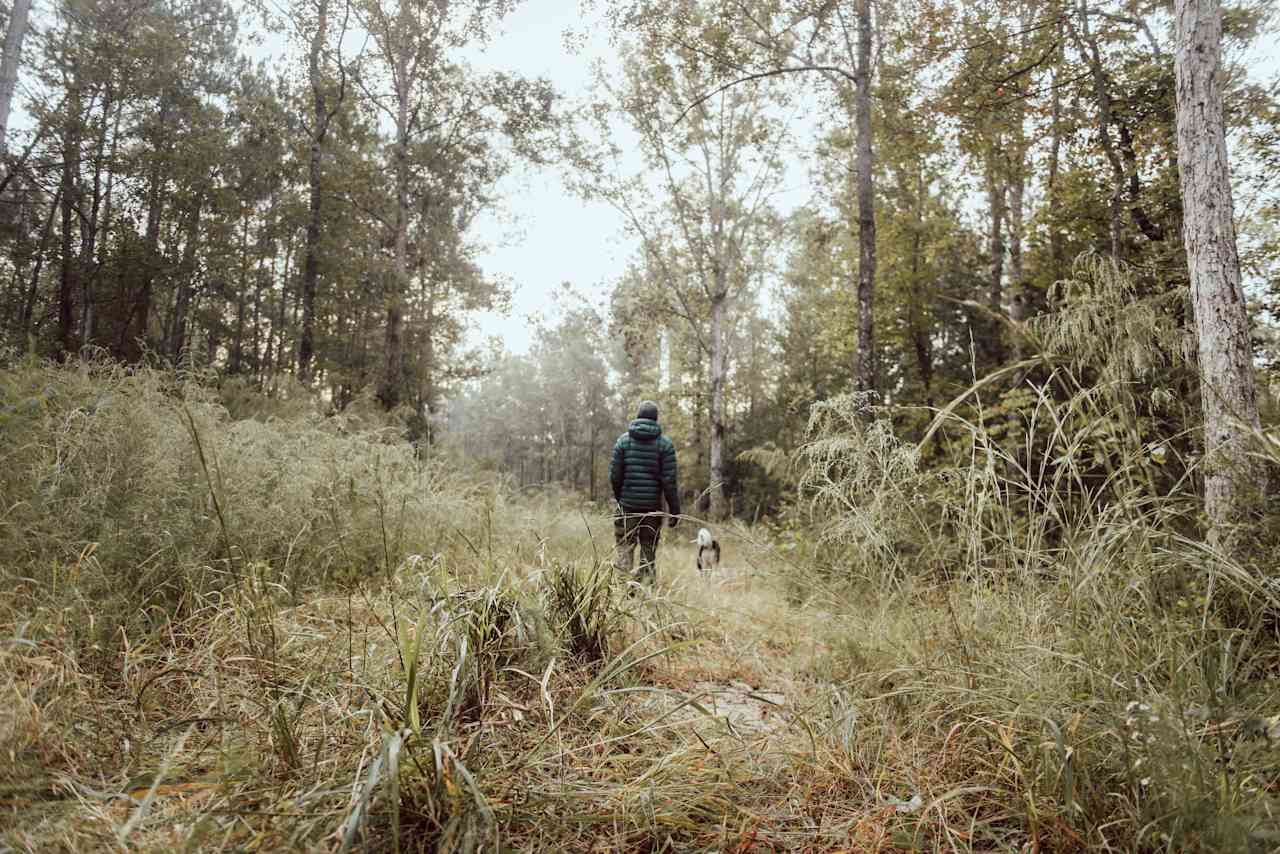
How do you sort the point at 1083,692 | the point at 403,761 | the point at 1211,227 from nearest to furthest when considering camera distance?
the point at 403,761 → the point at 1083,692 → the point at 1211,227

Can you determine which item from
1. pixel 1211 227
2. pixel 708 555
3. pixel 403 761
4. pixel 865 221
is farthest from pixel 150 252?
pixel 1211 227

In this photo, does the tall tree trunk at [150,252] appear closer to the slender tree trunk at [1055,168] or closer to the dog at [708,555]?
the dog at [708,555]

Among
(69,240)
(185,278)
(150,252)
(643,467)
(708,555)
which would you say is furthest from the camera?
(185,278)

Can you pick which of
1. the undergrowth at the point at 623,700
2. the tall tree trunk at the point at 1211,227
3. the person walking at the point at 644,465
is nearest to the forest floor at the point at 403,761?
the undergrowth at the point at 623,700

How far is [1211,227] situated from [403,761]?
512 cm

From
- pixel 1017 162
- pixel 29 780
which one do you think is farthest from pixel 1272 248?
pixel 29 780

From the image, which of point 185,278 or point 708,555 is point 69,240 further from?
point 708,555

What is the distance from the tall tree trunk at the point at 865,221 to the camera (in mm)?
7820

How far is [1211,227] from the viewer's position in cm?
364

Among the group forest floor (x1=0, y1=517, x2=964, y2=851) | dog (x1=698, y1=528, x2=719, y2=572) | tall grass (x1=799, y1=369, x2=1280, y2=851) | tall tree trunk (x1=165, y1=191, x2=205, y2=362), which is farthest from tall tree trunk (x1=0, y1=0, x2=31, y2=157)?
tall grass (x1=799, y1=369, x2=1280, y2=851)

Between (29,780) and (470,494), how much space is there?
5.75 metres

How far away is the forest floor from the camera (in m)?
1.36

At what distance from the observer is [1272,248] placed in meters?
7.18

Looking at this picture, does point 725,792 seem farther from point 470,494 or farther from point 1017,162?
point 1017,162
